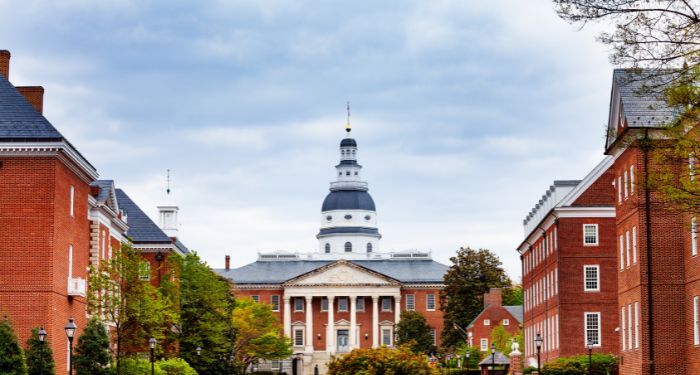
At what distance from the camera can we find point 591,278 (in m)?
74.4

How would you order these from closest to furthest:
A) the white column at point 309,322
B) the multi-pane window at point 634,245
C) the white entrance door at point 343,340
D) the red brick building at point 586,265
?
the multi-pane window at point 634,245 < the red brick building at point 586,265 < the white entrance door at point 343,340 < the white column at point 309,322

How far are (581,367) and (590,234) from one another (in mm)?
12785

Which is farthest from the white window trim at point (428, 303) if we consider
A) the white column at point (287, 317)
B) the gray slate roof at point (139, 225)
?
the gray slate roof at point (139, 225)

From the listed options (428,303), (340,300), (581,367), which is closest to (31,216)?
(581,367)

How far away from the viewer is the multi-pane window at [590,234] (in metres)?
74.4

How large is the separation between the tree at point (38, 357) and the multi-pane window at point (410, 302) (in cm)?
12935

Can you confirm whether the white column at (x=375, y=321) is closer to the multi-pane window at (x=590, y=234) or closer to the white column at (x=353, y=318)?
the white column at (x=353, y=318)

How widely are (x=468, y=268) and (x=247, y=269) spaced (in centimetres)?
5399

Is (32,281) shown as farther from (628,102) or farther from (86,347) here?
(628,102)

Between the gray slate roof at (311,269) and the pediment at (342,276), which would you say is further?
the gray slate roof at (311,269)

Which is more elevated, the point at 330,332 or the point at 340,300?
the point at 340,300

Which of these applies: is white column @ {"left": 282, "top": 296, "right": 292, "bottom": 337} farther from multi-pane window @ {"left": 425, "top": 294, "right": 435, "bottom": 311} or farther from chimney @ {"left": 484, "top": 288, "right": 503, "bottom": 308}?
chimney @ {"left": 484, "top": 288, "right": 503, "bottom": 308}

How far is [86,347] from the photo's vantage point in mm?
51906

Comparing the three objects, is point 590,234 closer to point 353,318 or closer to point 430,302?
point 430,302
